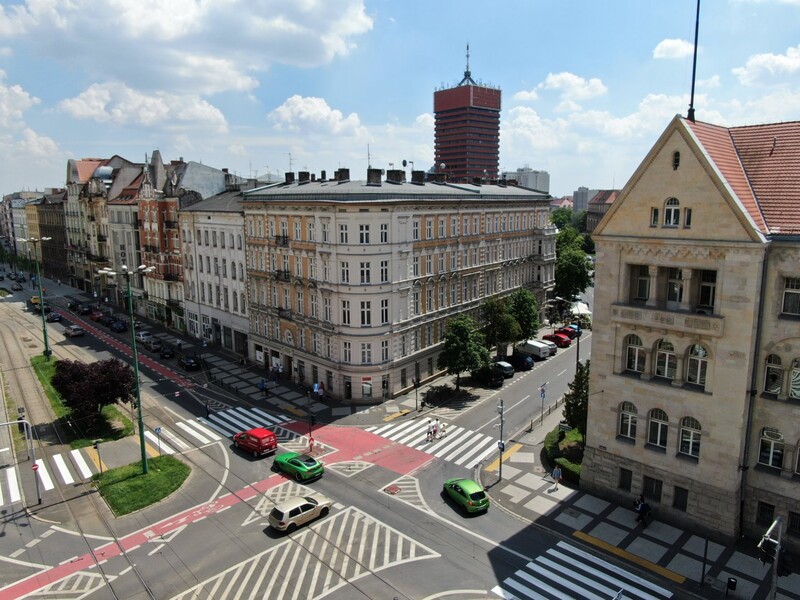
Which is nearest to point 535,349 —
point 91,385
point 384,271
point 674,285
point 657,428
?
→ point 384,271

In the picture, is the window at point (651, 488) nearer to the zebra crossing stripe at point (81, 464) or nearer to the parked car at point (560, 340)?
the zebra crossing stripe at point (81, 464)

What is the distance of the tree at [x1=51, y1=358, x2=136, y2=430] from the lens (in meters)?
42.6

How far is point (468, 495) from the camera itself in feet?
107

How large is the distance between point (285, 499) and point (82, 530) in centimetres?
1134

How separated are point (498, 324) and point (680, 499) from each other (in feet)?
92.9

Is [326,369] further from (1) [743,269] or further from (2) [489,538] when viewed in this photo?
(1) [743,269]

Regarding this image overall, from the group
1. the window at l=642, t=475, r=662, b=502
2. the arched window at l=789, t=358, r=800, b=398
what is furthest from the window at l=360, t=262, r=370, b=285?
the arched window at l=789, t=358, r=800, b=398

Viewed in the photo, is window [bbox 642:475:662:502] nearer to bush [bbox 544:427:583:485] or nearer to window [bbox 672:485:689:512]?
window [bbox 672:485:689:512]

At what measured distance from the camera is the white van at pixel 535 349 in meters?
65.2

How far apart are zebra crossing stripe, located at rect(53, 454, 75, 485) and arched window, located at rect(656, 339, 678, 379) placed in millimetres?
38049

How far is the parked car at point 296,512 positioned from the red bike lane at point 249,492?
167 inches

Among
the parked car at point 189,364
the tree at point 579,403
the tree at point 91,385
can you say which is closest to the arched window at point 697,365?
the tree at point 579,403

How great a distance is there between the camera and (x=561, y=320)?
83.4 meters

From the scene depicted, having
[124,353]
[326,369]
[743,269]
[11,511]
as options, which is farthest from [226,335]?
[743,269]
